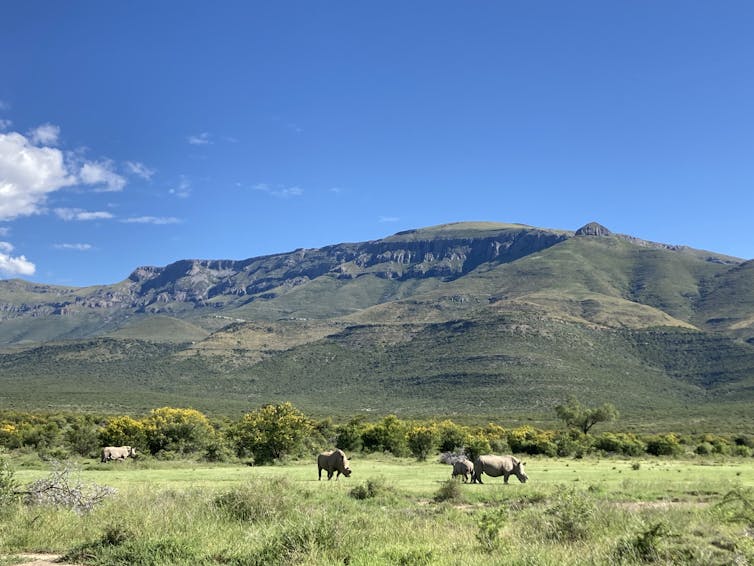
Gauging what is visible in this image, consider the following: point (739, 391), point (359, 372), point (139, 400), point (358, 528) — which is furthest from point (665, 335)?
point (358, 528)

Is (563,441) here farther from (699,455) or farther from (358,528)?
(358,528)

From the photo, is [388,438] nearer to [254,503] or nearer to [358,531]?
[254,503]

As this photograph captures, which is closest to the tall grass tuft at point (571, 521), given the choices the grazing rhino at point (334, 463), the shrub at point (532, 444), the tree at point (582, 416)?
the grazing rhino at point (334, 463)

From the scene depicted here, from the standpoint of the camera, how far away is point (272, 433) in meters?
39.8

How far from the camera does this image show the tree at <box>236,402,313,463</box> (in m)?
39.5

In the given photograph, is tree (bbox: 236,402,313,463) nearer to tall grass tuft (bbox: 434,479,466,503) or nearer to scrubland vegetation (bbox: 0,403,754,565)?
scrubland vegetation (bbox: 0,403,754,565)

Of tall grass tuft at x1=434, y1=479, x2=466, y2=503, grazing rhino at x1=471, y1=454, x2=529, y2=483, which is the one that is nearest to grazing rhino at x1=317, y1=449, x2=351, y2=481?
grazing rhino at x1=471, y1=454, x2=529, y2=483

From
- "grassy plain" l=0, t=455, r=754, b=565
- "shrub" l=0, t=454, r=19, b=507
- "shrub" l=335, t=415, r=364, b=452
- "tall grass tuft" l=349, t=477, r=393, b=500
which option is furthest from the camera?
"shrub" l=335, t=415, r=364, b=452

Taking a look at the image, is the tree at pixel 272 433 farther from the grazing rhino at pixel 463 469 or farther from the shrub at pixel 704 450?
the shrub at pixel 704 450

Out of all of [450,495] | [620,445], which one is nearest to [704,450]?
[620,445]

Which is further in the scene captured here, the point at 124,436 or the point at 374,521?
the point at 124,436

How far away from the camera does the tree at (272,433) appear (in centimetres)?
3947

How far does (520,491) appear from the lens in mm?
21453

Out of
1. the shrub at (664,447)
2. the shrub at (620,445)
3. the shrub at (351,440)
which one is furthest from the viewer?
the shrub at (620,445)
